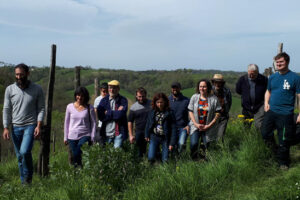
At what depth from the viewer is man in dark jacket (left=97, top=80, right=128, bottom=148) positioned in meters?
5.38

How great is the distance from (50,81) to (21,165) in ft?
6.53

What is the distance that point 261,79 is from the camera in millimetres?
5562

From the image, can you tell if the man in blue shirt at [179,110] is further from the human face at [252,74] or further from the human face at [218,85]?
the human face at [252,74]

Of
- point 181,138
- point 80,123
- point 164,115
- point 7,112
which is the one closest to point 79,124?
point 80,123

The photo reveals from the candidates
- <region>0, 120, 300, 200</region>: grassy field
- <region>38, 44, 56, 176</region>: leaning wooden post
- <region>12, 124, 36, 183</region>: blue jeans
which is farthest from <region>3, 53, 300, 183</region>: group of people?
<region>38, 44, 56, 176</region>: leaning wooden post

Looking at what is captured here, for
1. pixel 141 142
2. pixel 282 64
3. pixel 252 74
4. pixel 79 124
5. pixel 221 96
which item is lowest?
pixel 141 142

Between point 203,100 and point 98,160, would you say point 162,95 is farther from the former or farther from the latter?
point 98,160

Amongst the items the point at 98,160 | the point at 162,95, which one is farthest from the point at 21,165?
the point at 162,95

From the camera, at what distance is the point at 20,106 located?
4.76m

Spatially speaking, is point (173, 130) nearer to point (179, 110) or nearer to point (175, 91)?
point (179, 110)

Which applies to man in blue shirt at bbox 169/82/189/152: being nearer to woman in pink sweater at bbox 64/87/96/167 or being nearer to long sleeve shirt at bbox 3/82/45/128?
woman in pink sweater at bbox 64/87/96/167

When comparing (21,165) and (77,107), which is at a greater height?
(77,107)

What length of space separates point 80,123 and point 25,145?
97 centimetres

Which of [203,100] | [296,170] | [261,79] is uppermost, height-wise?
[261,79]
